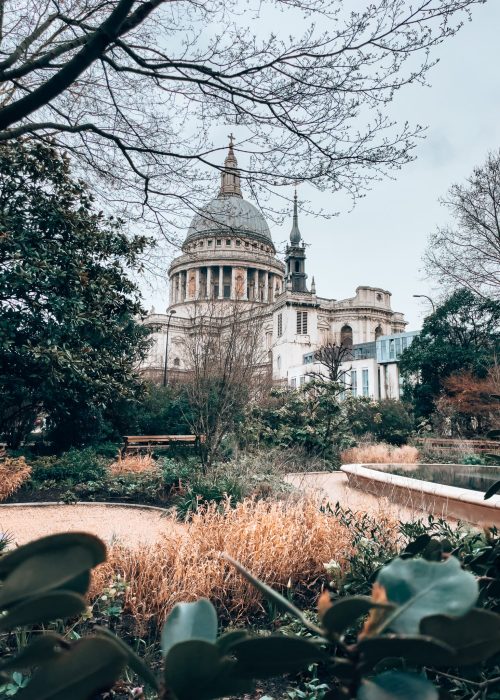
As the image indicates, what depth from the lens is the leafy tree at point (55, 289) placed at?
960cm

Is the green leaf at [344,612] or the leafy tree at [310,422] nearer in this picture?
the green leaf at [344,612]

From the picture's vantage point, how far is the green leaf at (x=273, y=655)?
13.7 inches

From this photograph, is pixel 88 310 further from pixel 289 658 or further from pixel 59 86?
pixel 289 658

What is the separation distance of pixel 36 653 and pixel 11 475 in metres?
9.22

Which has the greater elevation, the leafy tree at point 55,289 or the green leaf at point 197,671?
the leafy tree at point 55,289

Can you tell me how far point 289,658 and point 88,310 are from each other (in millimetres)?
10845

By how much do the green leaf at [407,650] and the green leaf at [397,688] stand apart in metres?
0.02

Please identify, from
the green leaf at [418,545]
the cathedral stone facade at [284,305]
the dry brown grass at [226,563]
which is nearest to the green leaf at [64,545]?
the green leaf at [418,545]

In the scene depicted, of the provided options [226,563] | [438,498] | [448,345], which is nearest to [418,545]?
[226,563]

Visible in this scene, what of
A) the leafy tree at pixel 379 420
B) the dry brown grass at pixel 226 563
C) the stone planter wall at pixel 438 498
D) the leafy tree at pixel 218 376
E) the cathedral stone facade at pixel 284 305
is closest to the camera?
the dry brown grass at pixel 226 563

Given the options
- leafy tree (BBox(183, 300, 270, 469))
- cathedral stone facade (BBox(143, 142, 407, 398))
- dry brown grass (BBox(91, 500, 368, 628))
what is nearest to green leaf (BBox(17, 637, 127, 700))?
dry brown grass (BBox(91, 500, 368, 628))

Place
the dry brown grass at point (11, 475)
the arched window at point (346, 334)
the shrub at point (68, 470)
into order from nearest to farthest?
the dry brown grass at point (11, 475) → the shrub at point (68, 470) → the arched window at point (346, 334)

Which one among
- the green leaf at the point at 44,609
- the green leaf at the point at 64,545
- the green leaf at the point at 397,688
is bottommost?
the green leaf at the point at 397,688

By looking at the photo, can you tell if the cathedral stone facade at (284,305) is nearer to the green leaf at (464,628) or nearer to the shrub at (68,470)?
the shrub at (68,470)
